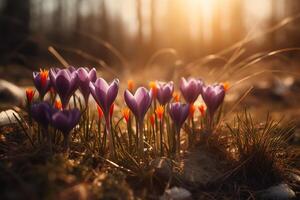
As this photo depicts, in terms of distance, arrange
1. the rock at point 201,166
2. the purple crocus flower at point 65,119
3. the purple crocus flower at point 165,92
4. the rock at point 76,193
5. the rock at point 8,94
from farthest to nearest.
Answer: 1. the rock at point 8,94
2. the purple crocus flower at point 165,92
3. the rock at point 201,166
4. the purple crocus flower at point 65,119
5. the rock at point 76,193

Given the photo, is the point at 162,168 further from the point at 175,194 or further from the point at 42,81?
the point at 42,81

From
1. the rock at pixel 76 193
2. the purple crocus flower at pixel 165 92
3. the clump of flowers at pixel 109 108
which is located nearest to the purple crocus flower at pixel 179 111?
the clump of flowers at pixel 109 108

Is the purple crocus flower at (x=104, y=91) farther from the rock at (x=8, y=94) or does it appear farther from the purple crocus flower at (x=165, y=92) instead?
the rock at (x=8, y=94)

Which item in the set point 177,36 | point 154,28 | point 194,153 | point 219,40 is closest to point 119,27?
point 177,36

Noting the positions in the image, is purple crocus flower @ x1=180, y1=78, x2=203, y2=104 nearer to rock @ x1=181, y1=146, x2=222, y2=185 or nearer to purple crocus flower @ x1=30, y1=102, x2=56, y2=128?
rock @ x1=181, y1=146, x2=222, y2=185

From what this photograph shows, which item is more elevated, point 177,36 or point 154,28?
point 177,36

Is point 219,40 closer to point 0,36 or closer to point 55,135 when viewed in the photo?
point 0,36
